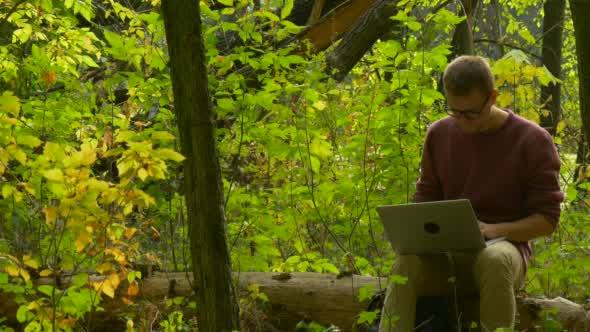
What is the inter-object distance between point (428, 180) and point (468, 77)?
2.12 ft

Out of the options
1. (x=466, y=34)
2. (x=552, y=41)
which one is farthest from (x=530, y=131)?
(x=552, y=41)

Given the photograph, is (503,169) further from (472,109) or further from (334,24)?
(334,24)

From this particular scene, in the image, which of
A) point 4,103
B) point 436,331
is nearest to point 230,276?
point 436,331

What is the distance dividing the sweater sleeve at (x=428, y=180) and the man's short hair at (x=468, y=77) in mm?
443

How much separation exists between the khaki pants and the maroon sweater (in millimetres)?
234

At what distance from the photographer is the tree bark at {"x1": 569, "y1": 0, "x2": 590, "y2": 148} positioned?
281 cm

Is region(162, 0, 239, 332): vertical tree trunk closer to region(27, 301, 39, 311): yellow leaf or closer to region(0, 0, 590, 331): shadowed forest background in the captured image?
region(0, 0, 590, 331): shadowed forest background

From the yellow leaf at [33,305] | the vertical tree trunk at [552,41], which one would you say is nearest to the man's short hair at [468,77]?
the yellow leaf at [33,305]

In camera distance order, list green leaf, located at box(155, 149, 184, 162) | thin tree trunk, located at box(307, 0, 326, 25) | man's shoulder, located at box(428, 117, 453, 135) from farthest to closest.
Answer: thin tree trunk, located at box(307, 0, 326, 25), man's shoulder, located at box(428, 117, 453, 135), green leaf, located at box(155, 149, 184, 162)

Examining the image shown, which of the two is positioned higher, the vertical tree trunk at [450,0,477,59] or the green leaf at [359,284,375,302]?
the vertical tree trunk at [450,0,477,59]

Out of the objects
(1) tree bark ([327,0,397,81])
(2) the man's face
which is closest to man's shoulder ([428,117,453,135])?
(2) the man's face

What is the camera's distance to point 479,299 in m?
3.47

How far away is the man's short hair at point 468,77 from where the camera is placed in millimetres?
3482

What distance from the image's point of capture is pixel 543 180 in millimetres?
3488
